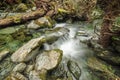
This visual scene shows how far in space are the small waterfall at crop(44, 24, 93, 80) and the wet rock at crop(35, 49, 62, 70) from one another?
2.47ft

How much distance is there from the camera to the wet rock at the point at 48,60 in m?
5.64

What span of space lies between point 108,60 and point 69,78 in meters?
1.42

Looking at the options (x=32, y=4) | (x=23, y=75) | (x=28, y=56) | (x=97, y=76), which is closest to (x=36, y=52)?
(x=28, y=56)

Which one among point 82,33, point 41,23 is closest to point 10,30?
point 41,23

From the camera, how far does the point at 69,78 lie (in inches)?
220

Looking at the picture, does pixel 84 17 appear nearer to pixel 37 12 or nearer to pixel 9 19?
pixel 37 12

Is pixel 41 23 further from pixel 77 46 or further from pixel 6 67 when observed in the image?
pixel 6 67

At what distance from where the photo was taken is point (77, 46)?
7434mm

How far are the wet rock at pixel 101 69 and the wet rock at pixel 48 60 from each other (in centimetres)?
109

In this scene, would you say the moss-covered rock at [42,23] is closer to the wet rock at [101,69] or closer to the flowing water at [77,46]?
the flowing water at [77,46]

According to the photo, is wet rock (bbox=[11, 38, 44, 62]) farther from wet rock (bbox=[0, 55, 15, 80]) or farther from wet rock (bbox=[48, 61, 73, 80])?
wet rock (bbox=[48, 61, 73, 80])

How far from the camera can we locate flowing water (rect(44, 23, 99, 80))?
6.26 metres

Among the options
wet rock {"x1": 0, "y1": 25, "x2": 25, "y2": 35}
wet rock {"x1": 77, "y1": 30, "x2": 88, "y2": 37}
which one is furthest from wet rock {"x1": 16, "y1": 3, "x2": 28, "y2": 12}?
wet rock {"x1": 77, "y1": 30, "x2": 88, "y2": 37}

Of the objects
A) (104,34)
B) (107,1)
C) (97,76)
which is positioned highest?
(107,1)
